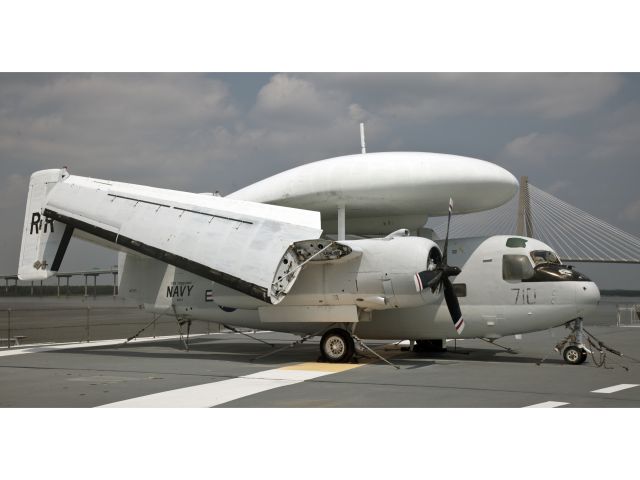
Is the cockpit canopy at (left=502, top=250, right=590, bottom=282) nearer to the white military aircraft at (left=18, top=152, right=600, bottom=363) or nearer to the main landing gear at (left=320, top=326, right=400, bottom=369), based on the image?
the white military aircraft at (left=18, top=152, right=600, bottom=363)

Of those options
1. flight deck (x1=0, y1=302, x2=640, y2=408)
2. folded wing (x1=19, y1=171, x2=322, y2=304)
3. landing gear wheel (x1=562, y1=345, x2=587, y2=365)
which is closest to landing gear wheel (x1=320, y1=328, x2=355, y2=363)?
flight deck (x1=0, y1=302, x2=640, y2=408)

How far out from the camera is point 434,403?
10.6 metres

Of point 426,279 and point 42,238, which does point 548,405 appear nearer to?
point 426,279

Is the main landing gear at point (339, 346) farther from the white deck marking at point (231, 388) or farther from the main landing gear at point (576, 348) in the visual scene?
the main landing gear at point (576, 348)

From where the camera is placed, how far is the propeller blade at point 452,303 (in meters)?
16.6

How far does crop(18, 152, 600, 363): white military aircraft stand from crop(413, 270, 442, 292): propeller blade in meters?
0.04

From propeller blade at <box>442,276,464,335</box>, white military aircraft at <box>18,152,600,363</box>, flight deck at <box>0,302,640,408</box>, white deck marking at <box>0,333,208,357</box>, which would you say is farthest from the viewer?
white deck marking at <box>0,333,208,357</box>

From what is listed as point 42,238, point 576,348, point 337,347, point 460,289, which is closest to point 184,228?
point 337,347

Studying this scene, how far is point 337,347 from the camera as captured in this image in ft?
55.8

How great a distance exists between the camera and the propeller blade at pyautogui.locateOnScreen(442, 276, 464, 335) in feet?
54.3

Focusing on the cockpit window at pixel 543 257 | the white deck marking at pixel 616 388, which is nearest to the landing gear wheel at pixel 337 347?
the cockpit window at pixel 543 257

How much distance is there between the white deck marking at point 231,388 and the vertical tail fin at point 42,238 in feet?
31.5

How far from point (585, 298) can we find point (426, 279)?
4.13 meters

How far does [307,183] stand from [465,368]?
662 cm
